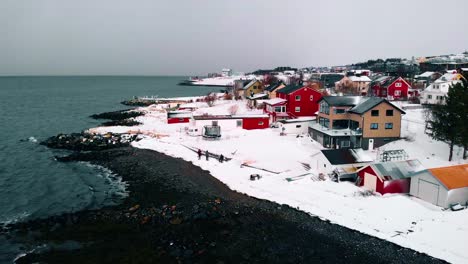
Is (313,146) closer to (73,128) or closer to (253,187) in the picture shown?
(253,187)

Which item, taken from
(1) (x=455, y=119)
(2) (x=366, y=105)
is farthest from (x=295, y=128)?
(1) (x=455, y=119)

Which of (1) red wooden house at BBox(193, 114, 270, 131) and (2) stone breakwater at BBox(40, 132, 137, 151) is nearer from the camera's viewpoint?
(2) stone breakwater at BBox(40, 132, 137, 151)

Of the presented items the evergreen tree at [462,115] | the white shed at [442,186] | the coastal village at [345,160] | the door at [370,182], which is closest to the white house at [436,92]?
the coastal village at [345,160]

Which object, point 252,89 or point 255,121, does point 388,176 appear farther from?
point 252,89

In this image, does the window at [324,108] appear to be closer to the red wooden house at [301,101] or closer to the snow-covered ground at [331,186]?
the snow-covered ground at [331,186]

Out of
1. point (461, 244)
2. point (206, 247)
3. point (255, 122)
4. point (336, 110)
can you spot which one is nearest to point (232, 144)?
point (255, 122)

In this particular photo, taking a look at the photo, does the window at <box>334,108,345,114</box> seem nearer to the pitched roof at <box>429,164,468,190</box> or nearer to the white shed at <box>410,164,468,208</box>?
the white shed at <box>410,164,468,208</box>

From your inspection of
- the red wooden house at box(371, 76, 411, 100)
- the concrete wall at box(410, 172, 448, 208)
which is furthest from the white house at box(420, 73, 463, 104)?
the concrete wall at box(410, 172, 448, 208)
